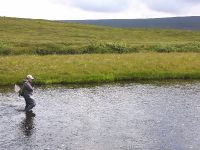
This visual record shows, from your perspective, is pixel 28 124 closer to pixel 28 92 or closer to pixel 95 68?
pixel 28 92

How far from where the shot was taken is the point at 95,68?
56.8m

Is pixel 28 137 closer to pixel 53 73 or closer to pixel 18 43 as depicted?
pixel 53 73

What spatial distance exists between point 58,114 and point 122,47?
144 ft

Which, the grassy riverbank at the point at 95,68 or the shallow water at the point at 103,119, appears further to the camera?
the grassy riverbank at the point at 95,68

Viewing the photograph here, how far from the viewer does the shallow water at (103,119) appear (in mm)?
27469

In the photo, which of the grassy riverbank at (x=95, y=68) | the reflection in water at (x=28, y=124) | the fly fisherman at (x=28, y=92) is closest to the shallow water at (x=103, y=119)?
the reflection in water at (x=28, y=124)

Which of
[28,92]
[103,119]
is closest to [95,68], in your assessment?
[28,92]

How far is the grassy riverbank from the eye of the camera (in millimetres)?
52281

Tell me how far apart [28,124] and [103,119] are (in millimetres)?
5792

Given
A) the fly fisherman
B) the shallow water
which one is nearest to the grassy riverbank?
the shallow water

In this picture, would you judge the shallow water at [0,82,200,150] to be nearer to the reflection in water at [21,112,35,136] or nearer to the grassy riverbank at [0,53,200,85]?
the reflection in water at [21,112,35,136]

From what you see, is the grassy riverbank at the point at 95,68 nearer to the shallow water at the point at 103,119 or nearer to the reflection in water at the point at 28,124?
the shallow water at the point at 103,119

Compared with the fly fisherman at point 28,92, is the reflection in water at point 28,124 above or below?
below

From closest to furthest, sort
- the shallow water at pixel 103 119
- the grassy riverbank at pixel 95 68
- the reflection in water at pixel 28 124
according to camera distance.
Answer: the shallow water at pixel 103 119, the reflection in water at pixel 28 124, the grassy riverbank at pixel 95 68
